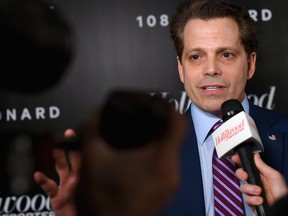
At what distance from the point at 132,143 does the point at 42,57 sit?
56 cm

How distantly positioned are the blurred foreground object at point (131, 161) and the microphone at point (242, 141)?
0.27 m

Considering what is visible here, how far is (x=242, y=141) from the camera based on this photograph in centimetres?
98

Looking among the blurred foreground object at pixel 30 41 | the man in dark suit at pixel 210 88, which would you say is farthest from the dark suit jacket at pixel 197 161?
the blurred foreground object at pixel 30 41

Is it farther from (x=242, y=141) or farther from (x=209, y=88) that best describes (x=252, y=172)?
(x=209, y=88)

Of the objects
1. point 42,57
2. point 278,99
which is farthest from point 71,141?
point 278,99

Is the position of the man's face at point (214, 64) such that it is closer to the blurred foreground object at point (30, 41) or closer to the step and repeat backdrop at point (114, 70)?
the step and repeat backdrop at point (114, 70)

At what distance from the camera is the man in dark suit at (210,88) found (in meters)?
1.31

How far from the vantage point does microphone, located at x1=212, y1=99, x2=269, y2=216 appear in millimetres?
950

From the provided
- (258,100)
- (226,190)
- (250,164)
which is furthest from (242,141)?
(258,100)

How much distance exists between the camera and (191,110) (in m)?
1.46

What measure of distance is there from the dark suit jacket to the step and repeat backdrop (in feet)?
1.64

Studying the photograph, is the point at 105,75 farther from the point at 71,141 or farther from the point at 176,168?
the point at 176,168

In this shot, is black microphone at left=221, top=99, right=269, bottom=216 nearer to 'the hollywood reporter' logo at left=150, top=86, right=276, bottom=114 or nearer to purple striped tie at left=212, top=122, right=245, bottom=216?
purple striped tie at left=212, top=122, right=245, bottom=216

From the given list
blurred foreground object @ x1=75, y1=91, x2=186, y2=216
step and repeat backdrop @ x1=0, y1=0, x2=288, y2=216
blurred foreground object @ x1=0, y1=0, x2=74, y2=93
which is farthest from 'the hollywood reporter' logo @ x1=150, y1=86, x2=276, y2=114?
blurred foreground object @ x1=0, y1=0, x2=74, y2=93
